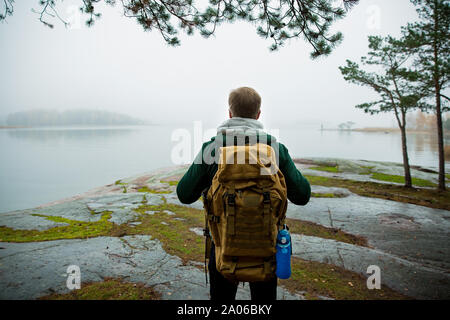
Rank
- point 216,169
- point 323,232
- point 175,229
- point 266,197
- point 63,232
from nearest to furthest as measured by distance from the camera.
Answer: point 266,197 < point 216,169 < point 63,232 < point 175,229 < point 323,232

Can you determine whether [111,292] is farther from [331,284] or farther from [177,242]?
[331,284]

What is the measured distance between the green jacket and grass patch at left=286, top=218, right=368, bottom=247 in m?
4.37

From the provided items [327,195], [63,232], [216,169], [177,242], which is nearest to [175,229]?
[177,242]

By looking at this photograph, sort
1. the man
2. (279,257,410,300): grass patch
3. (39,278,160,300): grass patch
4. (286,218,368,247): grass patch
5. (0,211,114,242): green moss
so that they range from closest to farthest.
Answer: the man, (39,278,160,300): grass patch, (279,257,410,300): grass patch, (0,211,114,242): green moss, (286,218,368,247): grass patch

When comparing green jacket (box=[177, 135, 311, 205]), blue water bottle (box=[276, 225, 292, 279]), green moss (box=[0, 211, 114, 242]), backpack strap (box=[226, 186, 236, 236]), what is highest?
green jacket (box=[177, 135, 311, 205])

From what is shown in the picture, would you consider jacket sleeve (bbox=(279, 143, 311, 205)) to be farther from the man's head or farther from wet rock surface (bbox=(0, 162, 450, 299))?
wet rock surface (bbox=(0, 162, 450, 299))

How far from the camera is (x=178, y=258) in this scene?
164 inches

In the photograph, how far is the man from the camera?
1759mm

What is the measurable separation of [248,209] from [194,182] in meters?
0.51

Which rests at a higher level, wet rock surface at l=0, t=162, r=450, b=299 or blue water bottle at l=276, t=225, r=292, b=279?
blue water bottle at l=276, t=225, r=292, b=279

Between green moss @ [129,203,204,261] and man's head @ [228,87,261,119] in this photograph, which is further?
green moss @ [129,203,204,261]

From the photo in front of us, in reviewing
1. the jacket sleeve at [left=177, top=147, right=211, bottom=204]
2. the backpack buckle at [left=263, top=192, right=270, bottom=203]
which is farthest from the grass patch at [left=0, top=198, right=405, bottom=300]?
the backpack buckle at [left=263, top=192, right=270, bottom=203]

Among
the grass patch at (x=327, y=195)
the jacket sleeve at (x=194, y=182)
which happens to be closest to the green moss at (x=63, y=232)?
the jacket sleeve at (x=194, y=182)

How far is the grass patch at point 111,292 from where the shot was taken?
9.66 ft
